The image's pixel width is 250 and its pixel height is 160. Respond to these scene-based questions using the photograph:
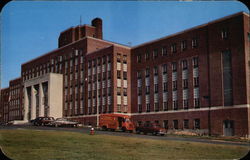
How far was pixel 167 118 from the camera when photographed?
60.5 metres

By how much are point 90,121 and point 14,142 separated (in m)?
45.5

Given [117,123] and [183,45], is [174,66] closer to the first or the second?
[183,45]

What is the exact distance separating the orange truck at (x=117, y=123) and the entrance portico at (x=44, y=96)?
2520 centimetres

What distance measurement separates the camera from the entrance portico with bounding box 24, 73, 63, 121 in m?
74.1

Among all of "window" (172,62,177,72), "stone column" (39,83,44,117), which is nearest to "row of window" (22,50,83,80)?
"stone column" (39,83,44,117)

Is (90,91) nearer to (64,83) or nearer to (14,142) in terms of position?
(64,83)

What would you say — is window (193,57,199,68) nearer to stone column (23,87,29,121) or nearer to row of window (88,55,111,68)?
row of window (88,55,111,68)

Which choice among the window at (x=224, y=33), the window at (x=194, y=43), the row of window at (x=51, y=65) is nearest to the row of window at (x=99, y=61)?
the row of window at (x=51, y=65)

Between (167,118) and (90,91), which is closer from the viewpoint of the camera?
(167,118)

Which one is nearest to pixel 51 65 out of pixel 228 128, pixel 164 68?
pixel 164 68

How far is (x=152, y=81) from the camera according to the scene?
6438cm

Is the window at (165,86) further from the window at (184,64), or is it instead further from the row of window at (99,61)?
the row of window at (99,61)

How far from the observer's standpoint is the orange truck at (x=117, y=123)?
152 feet

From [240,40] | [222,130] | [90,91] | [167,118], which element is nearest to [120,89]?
[90,91]
